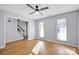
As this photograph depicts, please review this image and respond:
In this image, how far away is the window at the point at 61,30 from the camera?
137 inches

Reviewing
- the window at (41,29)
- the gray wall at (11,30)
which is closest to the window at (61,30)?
the window at (41,29)

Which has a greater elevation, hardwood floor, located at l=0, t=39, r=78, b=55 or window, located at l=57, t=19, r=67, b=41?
window, located at l=57, t=19, r=67, b=41

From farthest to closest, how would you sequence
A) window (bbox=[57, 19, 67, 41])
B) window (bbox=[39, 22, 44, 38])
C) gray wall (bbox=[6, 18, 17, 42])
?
window (bbox=[39, 22, 44, 38]) < gray wall (bbox=[6, 18, 17, 42]) < window (bbox=[57, 19, 67, 41])

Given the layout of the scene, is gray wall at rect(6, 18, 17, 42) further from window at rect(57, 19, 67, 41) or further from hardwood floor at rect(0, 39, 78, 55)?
window at rect(57, 19, 67, 41)

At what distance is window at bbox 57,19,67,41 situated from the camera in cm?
347

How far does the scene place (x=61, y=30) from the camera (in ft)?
12.1

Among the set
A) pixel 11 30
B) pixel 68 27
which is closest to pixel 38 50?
pixel 68 27

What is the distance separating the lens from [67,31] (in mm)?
3279

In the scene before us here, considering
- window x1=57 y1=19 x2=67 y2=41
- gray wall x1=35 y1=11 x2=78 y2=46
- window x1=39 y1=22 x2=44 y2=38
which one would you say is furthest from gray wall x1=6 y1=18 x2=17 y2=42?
window x1=57 y1=19 x2=67 y2=41

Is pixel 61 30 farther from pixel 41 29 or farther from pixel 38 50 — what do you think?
pixel 38 50

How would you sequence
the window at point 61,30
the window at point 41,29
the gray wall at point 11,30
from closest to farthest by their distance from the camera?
the window at point 61,30, the gray wall at point 11,30, the window at point 41,29

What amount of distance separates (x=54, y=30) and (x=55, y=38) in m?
0.48

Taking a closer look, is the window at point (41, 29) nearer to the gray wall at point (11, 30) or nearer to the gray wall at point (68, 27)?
the gray wall at point (68, 27)
